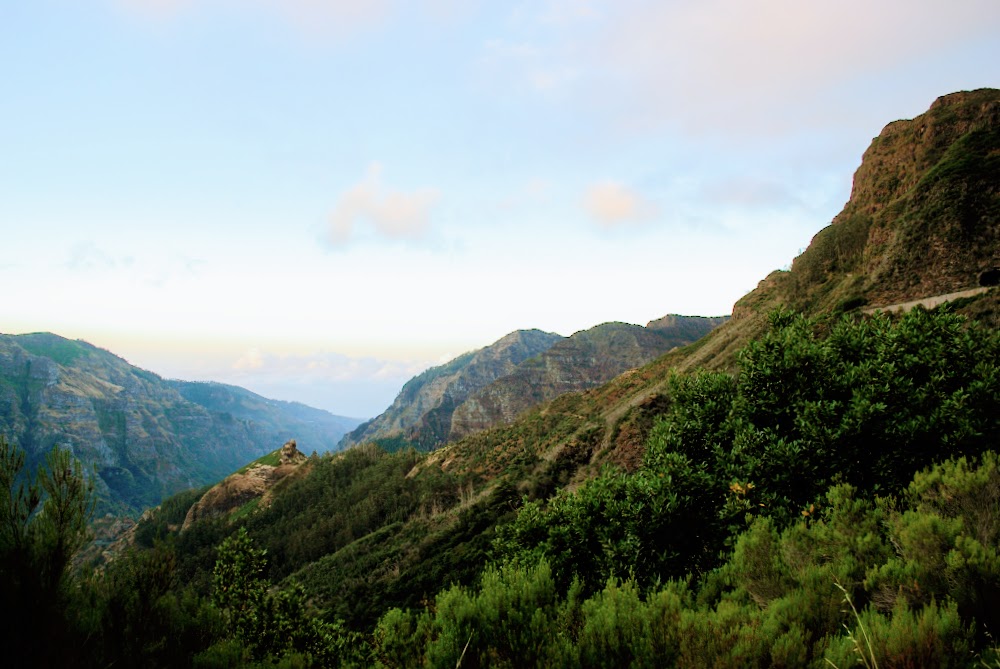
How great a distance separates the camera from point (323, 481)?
130 m

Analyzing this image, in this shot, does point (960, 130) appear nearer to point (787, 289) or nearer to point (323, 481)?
point (787, 289)

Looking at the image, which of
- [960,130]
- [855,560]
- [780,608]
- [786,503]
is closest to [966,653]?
[780,608]

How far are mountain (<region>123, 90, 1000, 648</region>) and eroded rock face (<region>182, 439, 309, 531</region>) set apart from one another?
2797 centimetres

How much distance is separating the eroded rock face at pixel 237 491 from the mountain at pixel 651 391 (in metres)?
28.0

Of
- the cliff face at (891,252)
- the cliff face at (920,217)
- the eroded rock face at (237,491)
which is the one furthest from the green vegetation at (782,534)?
the eroded rock face at (237,491)

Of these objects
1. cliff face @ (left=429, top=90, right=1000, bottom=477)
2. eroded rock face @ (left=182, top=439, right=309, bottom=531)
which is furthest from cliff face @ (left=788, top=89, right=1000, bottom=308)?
eroded rock face @ (left=182, top=439, right=309, bottom=531)

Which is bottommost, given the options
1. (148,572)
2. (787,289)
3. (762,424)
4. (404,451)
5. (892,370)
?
(404,451)

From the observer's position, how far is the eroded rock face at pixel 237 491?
132 metres

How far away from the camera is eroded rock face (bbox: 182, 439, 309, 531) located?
13200cm

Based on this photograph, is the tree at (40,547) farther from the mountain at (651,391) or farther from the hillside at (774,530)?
the mountain at (651,391)

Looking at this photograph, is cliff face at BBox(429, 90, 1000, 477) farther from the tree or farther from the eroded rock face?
the eroded rock face

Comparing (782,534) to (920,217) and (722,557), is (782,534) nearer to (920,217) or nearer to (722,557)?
(722,557)

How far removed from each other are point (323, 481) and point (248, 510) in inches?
830

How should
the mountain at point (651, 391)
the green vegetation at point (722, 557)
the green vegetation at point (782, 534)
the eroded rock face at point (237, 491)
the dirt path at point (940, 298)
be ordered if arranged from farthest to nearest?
1. the eroded rock face at point (237, 491)
2. the mountain at point (651, 391)
3. the dirt path at point (940, 298)
4. the green vegetation at point (722, 557)
5. the green vegetation at point (782, 534)
